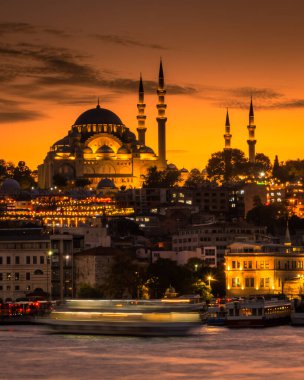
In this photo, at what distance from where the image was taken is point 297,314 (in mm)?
82625

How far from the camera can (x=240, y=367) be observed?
202ft

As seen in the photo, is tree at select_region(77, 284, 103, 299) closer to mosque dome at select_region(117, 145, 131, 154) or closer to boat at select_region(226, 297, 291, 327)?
boat at select_region(226, 297, 291, 327)

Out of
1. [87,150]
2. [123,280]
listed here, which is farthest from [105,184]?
[123,280]

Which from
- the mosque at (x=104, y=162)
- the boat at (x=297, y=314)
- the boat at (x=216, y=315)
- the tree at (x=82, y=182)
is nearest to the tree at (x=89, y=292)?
the boat at (x=216, y=315)

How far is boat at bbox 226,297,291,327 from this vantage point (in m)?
82.5

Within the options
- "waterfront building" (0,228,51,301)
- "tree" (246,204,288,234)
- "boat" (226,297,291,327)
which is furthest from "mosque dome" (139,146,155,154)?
"boat" (226,297,291,327)

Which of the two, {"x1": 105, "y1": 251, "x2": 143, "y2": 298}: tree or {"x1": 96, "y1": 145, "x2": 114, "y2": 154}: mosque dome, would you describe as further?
{"x1": 96, "y1": 145, "x2": 114, "y2": 154}: mosque dome

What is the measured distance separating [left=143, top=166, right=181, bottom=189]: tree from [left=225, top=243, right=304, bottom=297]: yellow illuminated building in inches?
3024

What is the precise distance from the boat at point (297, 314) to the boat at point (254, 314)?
2.56 feet

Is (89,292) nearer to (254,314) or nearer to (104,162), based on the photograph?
(254,314)

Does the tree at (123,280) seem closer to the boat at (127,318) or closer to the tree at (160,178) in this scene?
the boat at (127,318)

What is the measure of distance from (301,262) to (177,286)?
9.55m

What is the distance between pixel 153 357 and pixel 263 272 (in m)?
36.9

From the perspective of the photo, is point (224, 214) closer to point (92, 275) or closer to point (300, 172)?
point (300, 172)
